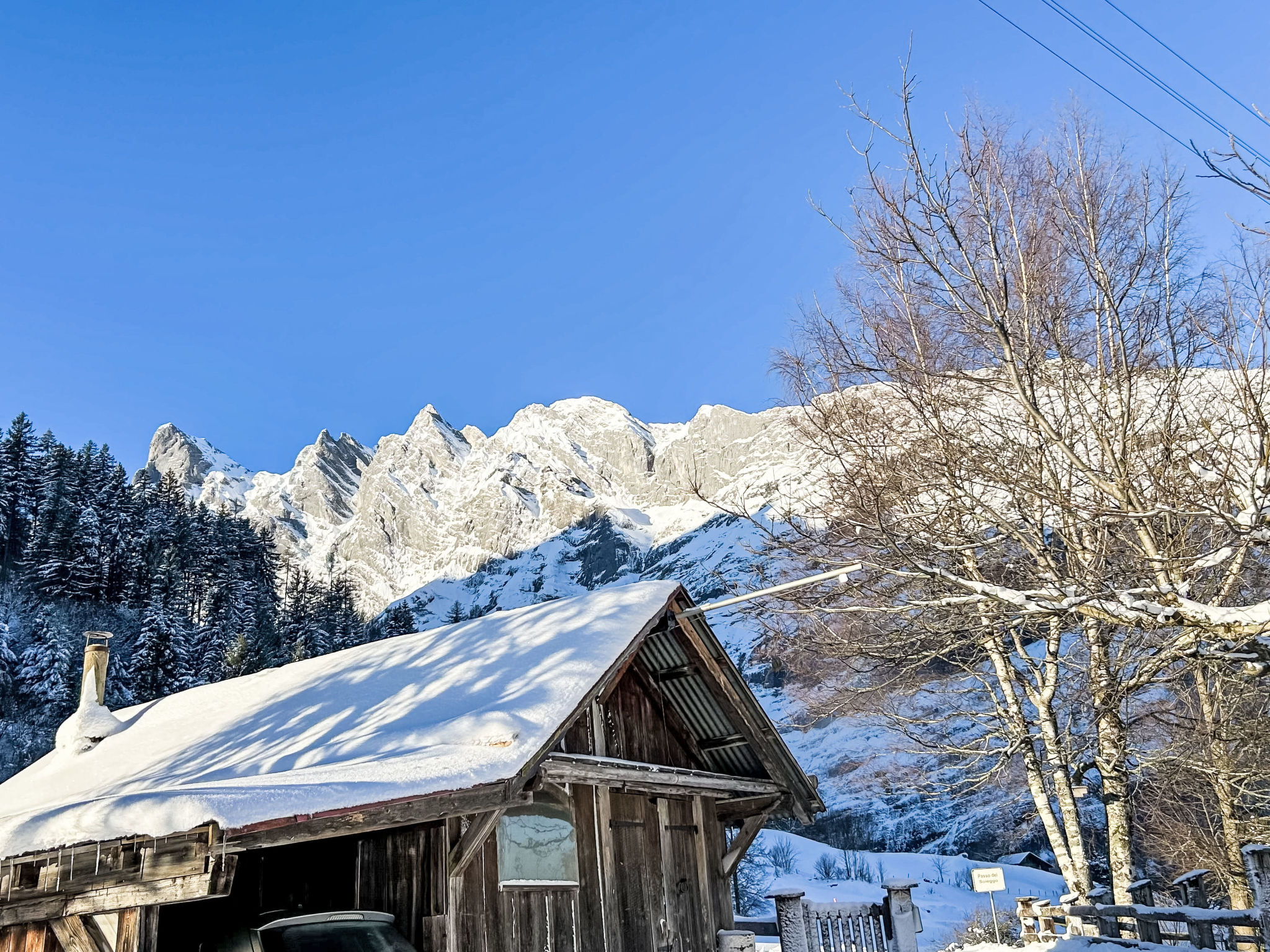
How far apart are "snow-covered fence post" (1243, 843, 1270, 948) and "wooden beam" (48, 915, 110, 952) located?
10.2 metres

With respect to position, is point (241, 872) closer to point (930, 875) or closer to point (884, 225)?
point (884, 225)

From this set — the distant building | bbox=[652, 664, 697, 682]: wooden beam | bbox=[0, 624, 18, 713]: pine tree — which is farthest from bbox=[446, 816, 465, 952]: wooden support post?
bbox=[0, 624, 18, 713]: pine tree

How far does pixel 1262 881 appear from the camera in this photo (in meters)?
9.48

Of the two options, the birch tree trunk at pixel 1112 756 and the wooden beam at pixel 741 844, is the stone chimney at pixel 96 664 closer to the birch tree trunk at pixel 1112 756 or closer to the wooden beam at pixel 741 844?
the wooden beam at pixel 741 844

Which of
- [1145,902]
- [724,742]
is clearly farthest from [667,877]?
[1145,902]

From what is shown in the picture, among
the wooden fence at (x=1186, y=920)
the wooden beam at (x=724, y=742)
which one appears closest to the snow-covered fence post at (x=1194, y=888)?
the wooden fence at (x=1186, y=920)

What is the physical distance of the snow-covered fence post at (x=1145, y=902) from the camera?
10.1 meters

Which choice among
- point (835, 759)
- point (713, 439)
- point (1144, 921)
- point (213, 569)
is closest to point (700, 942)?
point (1144, 921)

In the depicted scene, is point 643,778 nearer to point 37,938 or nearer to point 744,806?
point 744,806

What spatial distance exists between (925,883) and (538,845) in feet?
102

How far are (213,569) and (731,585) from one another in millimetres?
59557

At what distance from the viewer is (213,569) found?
205ft

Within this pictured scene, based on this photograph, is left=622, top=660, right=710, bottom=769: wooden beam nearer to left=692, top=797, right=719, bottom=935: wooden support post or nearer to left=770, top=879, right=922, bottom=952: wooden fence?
left=692, top=797, right=719, bottom=935: wooden support post

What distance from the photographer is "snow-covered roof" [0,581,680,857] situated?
6.02 meters
